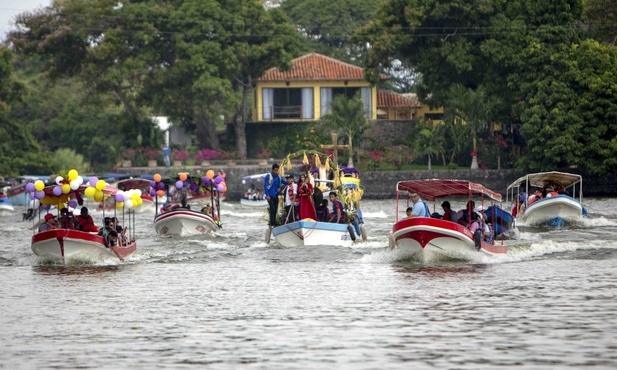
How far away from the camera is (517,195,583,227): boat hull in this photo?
40.3 meters

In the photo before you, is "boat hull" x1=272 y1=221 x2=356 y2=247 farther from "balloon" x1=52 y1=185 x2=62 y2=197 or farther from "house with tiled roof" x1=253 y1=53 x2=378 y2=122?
"house with tiled roof" x1=253 y1=53 x2=378 y2=122

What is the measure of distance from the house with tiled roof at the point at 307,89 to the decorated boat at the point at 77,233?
47425 mm

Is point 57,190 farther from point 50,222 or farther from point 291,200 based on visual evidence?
point 291,200

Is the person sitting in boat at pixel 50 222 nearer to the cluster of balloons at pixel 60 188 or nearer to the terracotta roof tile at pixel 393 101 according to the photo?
the cluster of balloons at pixel 60 188

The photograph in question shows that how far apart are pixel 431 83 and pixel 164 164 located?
16792mm

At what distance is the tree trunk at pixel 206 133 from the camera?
249 feet

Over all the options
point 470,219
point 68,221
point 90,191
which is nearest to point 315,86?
point 68,221

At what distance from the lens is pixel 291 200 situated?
3259cm

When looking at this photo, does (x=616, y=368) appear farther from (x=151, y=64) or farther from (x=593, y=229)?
(x=151, y=64)

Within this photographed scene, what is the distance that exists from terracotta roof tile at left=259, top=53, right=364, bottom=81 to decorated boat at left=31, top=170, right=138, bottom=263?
4701 centimetres

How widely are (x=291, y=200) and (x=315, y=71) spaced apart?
4574 cm

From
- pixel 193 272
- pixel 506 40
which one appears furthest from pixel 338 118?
pixel 193 272

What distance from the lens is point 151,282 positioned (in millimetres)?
26062

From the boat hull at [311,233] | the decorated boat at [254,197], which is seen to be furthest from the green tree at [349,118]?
the boat hull at [311,233]
